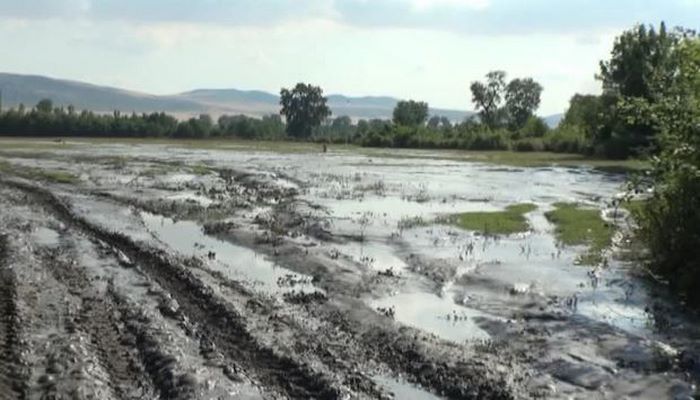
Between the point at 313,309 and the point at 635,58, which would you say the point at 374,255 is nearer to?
the point at 313,309

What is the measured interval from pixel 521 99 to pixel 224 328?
171444 millimetres

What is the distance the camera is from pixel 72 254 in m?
22.3

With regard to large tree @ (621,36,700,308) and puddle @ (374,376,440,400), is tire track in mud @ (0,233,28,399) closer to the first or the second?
puddle @ (374,376,440,400)

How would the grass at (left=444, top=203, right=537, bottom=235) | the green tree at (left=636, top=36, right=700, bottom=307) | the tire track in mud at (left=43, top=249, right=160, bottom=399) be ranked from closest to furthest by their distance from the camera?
1. the tire track in mud at (left=43, top=249, right=160, bottom=399)
2. the green tree at (left=636, top=36, right=700, bottom=307)
3. the grass at (left=444, top=203, right=537, bottom=235)

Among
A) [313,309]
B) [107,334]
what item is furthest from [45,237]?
[107,334]

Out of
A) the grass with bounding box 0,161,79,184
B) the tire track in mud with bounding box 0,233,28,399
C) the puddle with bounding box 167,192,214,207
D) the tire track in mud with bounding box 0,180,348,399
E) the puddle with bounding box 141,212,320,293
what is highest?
the tire track in mud with bounding box 0,233,28,399

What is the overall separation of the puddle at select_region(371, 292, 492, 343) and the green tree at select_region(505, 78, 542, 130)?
6151 inches

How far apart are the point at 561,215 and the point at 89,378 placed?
2664 centimetres

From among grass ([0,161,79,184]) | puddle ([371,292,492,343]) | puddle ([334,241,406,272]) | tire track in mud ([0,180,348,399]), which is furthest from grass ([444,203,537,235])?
grass ([0,161,79,184])

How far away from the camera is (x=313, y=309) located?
17703 mm

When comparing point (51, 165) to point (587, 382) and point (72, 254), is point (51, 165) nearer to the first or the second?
point (72, 254)

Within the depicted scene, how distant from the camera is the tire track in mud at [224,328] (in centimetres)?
1238

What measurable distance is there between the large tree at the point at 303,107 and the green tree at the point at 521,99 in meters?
38.8

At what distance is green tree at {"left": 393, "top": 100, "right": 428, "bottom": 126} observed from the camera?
15425cm
